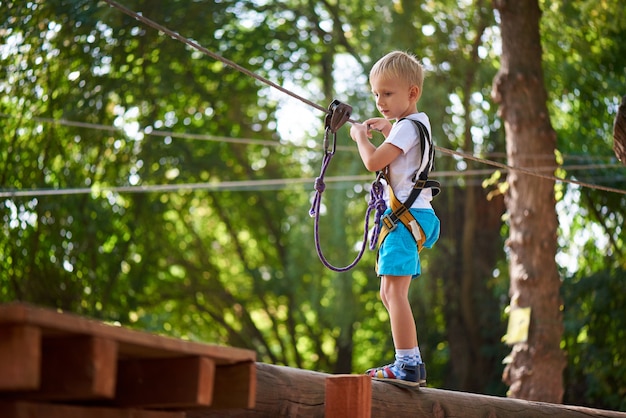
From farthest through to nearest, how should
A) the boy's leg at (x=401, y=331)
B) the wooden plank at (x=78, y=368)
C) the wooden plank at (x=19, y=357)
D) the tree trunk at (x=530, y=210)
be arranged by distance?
the tree trunk at (x=530, y=210)
the boy's leg at (x=401, y=331)
the wooden plank at (x=78, y=368)
the wooden plank at (x=19, y=357)

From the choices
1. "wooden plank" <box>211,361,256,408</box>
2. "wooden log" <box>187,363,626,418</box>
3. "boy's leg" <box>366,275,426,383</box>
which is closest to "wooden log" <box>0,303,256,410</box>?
"wooden plank" <box>211,361,256,408</box>

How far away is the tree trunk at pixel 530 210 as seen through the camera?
563 cm

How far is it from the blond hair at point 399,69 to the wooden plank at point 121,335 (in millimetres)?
1341

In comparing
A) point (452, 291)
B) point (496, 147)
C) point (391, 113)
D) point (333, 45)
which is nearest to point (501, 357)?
point (452, 291)

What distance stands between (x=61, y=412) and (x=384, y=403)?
119 centimetres

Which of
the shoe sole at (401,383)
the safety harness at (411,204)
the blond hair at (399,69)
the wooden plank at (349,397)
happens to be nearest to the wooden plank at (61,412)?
the wooden plank at (349,397)

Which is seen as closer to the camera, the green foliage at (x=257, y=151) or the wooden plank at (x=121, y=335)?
the wooden plank at (x=121, y=335)

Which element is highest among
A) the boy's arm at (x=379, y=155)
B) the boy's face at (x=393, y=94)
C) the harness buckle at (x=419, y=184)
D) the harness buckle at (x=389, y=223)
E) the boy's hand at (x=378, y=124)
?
the boy's face at (x=393, y=94)

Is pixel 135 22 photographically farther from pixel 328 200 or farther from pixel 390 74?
pixel 390 74

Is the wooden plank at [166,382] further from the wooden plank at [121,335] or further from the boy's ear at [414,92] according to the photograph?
the boy's ear at [414,92]

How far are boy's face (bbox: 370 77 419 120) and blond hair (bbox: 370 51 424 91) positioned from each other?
13 millimetres

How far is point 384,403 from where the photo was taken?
2711 millimetres

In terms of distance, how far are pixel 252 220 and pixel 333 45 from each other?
260 centimetres

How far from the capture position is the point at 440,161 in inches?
336
